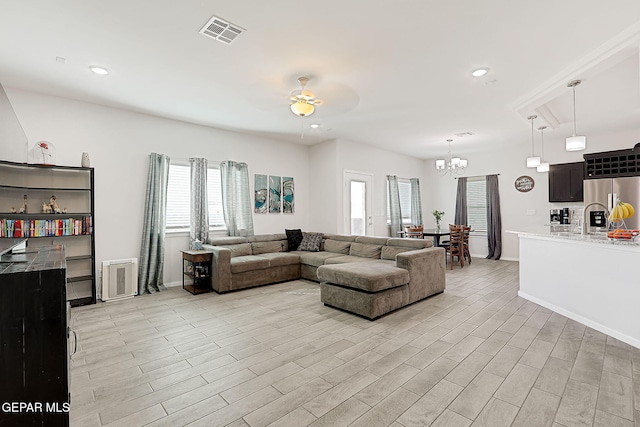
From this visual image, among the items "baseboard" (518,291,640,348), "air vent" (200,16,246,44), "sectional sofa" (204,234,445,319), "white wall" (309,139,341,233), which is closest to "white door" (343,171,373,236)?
"white wall" (309,139,341,233)

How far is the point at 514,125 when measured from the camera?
5699 mm

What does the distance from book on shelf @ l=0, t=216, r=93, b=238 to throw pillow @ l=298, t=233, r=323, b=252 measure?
355cm

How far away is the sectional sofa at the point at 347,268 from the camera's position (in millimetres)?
3605

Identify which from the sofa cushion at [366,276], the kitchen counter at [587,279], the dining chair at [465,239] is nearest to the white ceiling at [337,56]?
the kitchen counter at [587,279]

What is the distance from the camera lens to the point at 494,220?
785cm

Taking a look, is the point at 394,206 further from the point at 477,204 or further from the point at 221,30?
the point at 221,30

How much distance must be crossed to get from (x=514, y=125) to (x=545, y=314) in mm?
3670

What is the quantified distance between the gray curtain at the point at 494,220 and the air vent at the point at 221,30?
7.46 metres

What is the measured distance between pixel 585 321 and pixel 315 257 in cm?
372

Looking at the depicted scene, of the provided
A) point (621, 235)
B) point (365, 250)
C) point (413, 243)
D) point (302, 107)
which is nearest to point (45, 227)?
point (302, 107)

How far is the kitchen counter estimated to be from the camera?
286 cm

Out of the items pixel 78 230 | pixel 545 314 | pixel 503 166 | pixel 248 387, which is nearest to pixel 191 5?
pixel 248 387

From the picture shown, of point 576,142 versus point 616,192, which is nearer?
point 576,142

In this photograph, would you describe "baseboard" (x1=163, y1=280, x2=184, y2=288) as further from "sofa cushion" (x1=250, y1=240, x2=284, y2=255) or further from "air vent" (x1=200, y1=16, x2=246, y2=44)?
"air vent" (x1=200, y1=16, x2=246, y2=44)
